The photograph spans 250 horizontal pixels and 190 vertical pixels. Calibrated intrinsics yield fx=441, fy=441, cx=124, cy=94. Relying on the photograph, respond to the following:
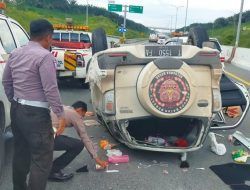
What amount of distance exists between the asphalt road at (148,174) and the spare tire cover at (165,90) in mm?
760

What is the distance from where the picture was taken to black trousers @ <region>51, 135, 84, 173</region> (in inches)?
206

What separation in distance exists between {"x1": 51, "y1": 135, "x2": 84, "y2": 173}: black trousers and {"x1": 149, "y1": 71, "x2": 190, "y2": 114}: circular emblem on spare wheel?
3.77 feet

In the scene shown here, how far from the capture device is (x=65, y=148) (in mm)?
5270

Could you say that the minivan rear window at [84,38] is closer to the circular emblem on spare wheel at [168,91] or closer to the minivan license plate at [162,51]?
the minivan license plate at [162,51]

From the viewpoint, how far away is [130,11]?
47719 mm

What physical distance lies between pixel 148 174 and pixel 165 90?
1.10m

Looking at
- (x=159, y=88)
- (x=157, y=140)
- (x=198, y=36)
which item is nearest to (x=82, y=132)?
(x=159, y=88)

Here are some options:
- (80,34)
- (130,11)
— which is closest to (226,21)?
(130,11)

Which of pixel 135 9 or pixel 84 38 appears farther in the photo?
pixel 135 9

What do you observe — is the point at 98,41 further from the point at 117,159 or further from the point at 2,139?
the point at 2,139

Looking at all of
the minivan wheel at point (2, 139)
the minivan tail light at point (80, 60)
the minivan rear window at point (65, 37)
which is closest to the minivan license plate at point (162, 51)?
the minivan wheel at point (2, 139)

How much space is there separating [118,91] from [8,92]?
73.1 inches

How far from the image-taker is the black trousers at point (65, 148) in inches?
206

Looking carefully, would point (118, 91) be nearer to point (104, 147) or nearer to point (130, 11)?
point (104, 147)
